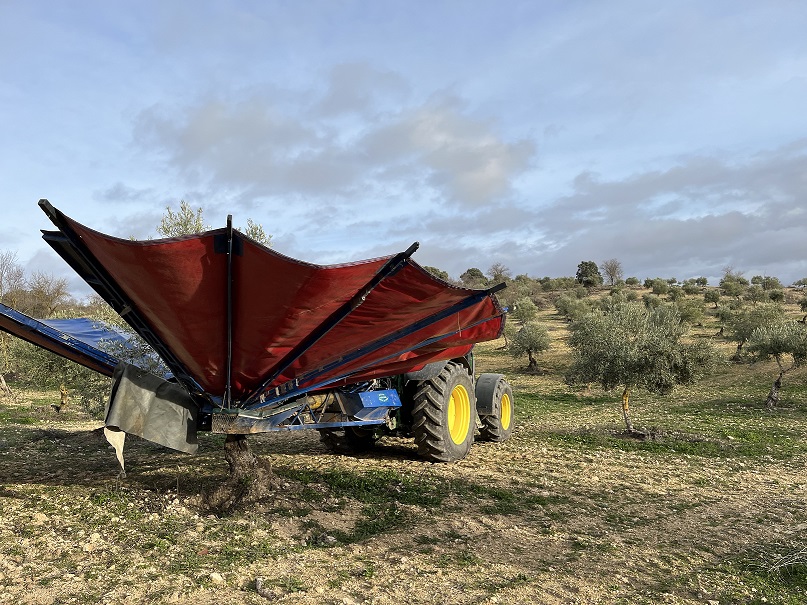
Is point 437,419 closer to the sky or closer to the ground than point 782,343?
closer to the ground

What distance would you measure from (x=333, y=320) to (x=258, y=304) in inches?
29.8

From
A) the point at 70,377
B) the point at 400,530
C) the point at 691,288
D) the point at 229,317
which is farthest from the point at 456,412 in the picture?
the point at 691,288

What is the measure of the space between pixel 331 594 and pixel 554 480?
15.4 feet

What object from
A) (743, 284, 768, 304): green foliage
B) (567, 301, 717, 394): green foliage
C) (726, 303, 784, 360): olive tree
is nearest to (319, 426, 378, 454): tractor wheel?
(567, 301, 717, 394): green foliage

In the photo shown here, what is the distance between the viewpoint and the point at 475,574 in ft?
14.9

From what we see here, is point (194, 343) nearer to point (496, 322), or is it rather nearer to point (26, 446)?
point (496, 322)

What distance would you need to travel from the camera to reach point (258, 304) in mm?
4461

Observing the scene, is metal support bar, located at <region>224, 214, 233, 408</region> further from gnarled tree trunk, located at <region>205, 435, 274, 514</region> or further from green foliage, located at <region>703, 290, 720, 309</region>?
green foliage, located at <region>703, 290, 720, 309</region>

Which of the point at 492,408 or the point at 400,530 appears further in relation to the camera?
the point at 492,408

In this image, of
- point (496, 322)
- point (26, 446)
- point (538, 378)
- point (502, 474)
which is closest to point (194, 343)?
point (496, 322)

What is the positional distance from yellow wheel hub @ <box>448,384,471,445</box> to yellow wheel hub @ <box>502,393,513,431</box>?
1803mm

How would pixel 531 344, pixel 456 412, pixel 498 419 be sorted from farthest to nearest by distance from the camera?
pixel 531 344
pixel 498 419
pixel 456 412

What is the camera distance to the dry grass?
14.0ft

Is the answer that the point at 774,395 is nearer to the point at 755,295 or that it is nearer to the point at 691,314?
the point at 691,314
